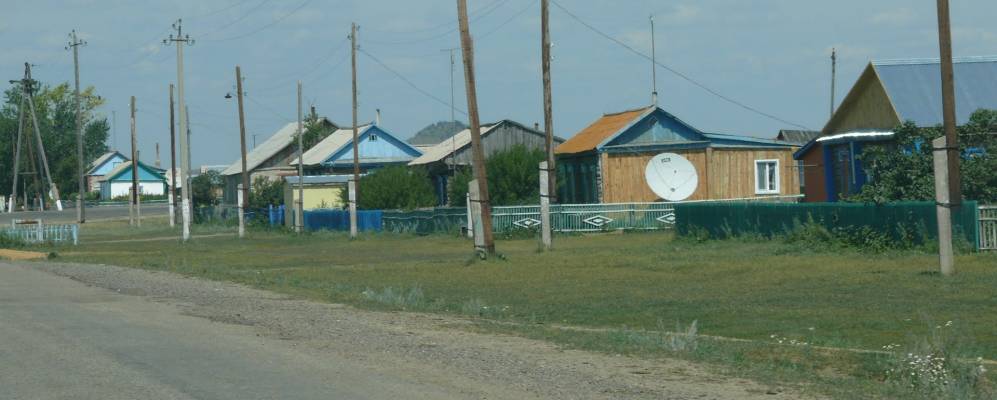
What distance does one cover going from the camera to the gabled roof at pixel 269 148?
103250 millimetres

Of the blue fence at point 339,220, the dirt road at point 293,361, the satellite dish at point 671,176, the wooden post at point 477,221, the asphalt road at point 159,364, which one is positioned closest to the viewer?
the asphalt road at point 159,364

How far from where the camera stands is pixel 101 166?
170125mm

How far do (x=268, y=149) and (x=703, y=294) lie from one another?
8876 cm

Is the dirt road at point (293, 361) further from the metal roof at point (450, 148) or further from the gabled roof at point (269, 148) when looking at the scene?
the gabled roof at point (269, 148)

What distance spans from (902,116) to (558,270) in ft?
48.1

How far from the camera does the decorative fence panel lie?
53.3 meters

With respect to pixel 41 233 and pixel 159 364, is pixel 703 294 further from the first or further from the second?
pixel 41 233

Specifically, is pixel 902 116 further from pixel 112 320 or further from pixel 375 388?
pixel 375 388

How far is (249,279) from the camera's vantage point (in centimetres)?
2750

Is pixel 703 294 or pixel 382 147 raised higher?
pixel 382 147

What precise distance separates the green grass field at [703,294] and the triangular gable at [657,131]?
13.9 m

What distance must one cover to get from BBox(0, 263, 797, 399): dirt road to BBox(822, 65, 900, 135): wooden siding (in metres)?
25.7

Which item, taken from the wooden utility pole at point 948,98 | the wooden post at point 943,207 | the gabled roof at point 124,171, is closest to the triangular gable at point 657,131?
the wooden utility pole at point 948,98

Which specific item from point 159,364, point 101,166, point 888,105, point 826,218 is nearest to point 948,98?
point 826,218
